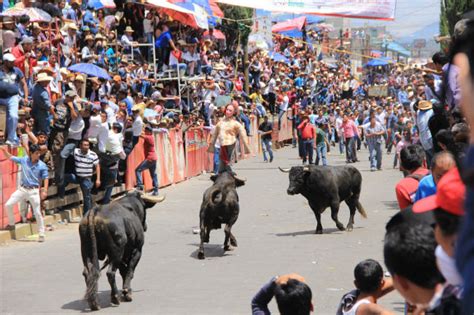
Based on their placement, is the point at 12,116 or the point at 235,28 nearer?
the point at 12,116

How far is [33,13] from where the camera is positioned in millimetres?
21562

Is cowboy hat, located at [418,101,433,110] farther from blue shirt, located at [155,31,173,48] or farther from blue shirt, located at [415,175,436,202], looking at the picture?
blue shirt, located at [155,31,173,48]

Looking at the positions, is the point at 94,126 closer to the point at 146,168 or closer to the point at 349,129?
the point at 146,168

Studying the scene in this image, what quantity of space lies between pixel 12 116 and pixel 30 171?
1.45 m

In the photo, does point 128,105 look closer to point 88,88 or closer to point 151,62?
point 88,88

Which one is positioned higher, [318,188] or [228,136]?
[228,136]

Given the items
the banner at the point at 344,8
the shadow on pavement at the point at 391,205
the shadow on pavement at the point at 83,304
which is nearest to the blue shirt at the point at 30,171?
the shadow on pavement at the point at 83,304

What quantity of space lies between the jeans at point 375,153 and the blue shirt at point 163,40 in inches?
267

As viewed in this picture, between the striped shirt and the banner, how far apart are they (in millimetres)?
5652

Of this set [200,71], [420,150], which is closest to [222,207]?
[420,150]

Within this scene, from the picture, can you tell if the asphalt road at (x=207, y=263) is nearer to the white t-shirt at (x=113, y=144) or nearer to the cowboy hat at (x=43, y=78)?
the white t-shirt at (x=113, y=144)

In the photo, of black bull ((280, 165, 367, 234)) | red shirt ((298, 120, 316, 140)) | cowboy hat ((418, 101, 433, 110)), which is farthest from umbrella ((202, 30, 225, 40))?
cowboy hat ((418, 101, 433, 110))

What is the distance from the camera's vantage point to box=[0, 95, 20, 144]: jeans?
1716 centimetres

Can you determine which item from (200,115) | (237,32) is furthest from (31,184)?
(237,32)
